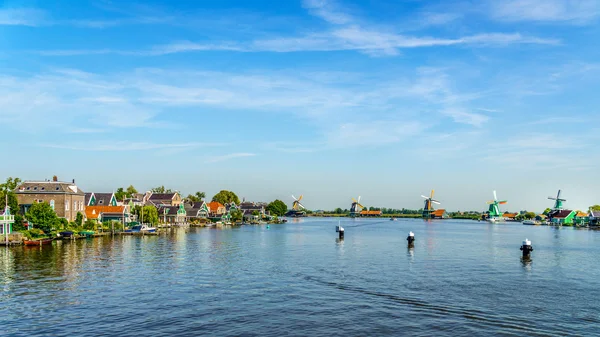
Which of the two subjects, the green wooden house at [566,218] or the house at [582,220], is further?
the green wooden house at [566,218]

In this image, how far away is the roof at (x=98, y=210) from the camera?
336 feet

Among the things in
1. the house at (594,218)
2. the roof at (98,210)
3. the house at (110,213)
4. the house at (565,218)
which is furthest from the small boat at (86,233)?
the house at (565,218)

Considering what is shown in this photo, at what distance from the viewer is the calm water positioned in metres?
27.2

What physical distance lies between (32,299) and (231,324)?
50.2ft

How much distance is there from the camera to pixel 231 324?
27.6m

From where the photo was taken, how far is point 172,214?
146750mm

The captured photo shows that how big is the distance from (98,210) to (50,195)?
17.8 metres

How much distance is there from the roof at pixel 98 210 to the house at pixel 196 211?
1972 inches

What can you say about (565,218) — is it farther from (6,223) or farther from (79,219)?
(6,223)

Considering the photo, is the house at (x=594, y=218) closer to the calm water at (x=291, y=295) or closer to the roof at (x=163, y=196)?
the calm water at (x=291, y=295)

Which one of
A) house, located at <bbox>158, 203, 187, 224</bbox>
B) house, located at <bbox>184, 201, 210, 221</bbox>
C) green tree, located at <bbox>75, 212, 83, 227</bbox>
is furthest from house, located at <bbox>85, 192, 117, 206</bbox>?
house, located at <bbox>184, 201, 210, 221</bbox>

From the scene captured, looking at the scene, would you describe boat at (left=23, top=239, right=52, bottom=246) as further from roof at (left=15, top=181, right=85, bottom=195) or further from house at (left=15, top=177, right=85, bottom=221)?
roof at (left=15, top=181, right=85, bottom=195)

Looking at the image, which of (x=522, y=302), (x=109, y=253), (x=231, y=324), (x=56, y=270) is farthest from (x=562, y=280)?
(x=109, y=253)

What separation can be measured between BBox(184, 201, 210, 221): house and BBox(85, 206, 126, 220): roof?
164ft
